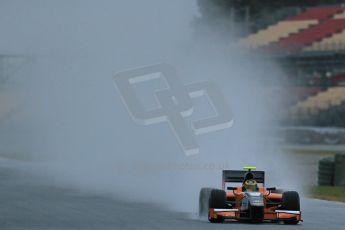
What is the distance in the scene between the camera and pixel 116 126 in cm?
3219

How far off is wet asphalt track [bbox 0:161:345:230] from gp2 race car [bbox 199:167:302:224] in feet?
0.53

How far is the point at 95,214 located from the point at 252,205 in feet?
8.67

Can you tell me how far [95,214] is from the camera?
17.1m

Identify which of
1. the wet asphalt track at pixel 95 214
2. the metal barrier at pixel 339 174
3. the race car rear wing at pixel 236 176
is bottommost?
the wet asphalt track at pixel 95 214

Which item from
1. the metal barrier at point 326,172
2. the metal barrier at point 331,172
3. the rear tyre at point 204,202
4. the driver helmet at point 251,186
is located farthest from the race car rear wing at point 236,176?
the metal barrier at point 326,172

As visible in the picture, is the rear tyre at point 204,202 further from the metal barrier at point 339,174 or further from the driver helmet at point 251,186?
the metal barrier at point 339,174

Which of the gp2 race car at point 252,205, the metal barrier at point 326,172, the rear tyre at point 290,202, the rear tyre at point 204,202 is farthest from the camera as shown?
the metal barrier at point 326,172

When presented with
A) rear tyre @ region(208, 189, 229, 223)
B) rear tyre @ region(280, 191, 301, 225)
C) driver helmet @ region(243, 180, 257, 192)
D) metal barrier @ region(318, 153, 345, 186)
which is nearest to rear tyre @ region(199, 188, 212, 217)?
rear tyre @ region(208, 189, 229, 223)

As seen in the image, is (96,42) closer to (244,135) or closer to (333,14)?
(244,135)

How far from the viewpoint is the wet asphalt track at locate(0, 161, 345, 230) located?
1526cm

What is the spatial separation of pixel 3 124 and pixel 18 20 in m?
12.1

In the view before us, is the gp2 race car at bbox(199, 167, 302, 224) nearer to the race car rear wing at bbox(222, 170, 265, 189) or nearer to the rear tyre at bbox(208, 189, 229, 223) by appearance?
the rear tyre at bbox(208, 189, 229, 223)

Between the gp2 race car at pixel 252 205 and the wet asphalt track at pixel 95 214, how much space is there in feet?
0.53

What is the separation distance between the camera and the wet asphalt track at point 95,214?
15.3 meters
